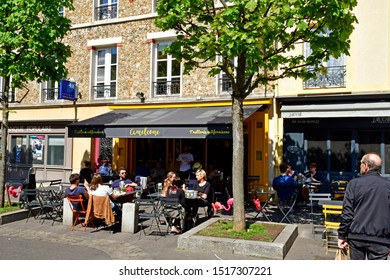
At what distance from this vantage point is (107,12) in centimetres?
1536

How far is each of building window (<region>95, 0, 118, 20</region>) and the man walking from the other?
13.8 metres

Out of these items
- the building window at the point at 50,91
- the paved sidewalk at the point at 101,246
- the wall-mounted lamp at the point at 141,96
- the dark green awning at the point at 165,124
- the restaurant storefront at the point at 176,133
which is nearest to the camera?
the paved sidewalk at the point at 101,246

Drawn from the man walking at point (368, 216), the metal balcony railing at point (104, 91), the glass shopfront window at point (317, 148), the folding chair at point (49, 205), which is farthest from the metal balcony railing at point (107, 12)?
the man walking at point (368, 216)

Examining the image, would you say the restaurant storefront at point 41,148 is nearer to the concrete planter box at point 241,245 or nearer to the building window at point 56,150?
the building window at point 56,150

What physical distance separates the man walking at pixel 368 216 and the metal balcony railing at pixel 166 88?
34.8 ft

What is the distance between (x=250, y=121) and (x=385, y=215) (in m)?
9.24

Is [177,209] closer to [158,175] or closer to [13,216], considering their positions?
[13,216]

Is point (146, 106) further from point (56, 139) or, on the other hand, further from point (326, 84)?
point (326, 84)

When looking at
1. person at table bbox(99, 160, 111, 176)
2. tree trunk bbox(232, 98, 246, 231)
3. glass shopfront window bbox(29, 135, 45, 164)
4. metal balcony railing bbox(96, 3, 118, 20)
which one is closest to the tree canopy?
tree trunk bbox(232, 98, 246, 231)

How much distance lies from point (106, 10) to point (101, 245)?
38.9ft

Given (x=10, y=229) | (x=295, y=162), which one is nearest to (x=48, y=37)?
(x=10, y=229)

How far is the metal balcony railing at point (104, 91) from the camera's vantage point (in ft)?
49.5

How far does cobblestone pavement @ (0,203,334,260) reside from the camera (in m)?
5.99

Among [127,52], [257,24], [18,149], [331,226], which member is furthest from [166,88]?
[331,226]
